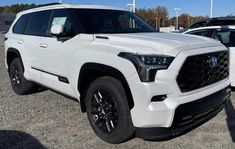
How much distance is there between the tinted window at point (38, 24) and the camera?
5836 millimetres

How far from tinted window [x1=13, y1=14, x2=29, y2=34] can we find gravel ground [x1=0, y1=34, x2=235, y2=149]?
1.58 meters

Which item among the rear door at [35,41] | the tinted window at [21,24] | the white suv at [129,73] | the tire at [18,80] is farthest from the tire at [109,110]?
the tinted window at [21,24]

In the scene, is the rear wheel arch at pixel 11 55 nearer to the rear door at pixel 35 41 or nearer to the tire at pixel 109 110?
the rear door at pixel 35 41

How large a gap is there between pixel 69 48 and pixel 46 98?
220 cm

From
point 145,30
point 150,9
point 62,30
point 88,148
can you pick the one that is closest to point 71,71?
point 62,30

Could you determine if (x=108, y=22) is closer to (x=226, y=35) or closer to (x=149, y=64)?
(x=149, y=64)

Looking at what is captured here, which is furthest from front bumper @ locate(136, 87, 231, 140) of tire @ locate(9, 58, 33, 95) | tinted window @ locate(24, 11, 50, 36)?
tire @ locate(9, 58, 33, 95)

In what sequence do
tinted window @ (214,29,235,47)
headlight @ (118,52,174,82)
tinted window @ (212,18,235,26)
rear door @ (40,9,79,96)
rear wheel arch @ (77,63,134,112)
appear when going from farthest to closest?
tinted window @ (212,18,235,26) → tinted window @ (214,29,235,47) → rear door @ (40,9,79,96) → rear wheel arch @ (77,63,134,112) → headlight @ (118,52,174,82)

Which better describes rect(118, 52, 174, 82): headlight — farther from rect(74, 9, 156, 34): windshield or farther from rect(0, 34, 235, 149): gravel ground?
rect(74, 9, 156, 34): windshield

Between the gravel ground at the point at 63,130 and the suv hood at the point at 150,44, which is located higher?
the suv hood at the point at 150,44

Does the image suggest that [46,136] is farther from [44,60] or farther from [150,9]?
[150,9]

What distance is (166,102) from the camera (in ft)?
12.0

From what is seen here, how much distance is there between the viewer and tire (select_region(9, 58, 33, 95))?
670 centimetres

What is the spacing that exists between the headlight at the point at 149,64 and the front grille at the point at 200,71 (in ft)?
0.79
